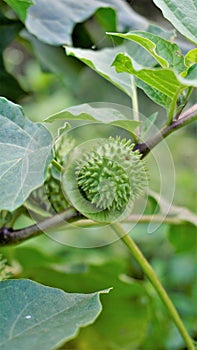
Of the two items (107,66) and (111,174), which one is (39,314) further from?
(107,66)

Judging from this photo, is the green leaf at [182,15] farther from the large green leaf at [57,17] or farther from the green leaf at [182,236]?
the green leaf at [182,236]

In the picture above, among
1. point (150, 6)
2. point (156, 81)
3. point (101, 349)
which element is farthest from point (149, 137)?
point (150, 6)

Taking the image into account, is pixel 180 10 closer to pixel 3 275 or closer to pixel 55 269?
pixel 3 275

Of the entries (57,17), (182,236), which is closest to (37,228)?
(57,17)

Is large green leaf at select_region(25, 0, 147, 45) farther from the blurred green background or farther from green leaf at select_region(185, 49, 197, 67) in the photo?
green leaf at select_region(185, 49, 197, 67)

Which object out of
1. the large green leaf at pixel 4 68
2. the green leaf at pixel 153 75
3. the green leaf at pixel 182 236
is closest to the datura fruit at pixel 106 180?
the green leaf at pixel 153 75

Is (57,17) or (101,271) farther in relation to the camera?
(101,271)
